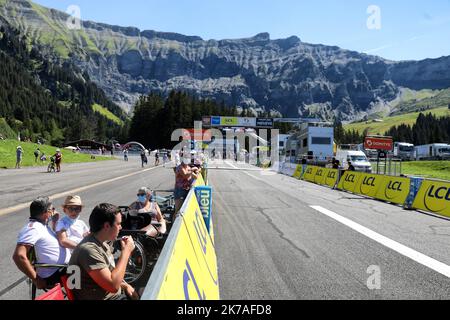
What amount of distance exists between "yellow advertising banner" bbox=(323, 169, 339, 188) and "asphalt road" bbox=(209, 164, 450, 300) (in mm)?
9505

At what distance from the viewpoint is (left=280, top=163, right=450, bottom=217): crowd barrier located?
14.3 m

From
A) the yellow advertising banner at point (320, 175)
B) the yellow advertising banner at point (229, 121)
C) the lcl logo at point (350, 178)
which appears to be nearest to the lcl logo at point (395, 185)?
the lcl logo at point (350, 178)

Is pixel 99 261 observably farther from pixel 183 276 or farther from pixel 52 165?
pixel 52 165

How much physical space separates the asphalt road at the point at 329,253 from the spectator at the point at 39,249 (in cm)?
217

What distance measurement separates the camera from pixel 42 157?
1784 inches

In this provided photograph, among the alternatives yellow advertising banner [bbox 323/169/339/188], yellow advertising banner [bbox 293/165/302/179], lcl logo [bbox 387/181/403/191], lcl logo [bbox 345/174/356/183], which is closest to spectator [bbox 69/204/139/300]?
lcl logo [bbox 387/181/403/191]

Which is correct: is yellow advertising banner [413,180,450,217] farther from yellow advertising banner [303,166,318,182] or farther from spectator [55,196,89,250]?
yellow advertising banner [303,166,318,182]

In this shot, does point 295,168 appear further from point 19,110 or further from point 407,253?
point 19,110

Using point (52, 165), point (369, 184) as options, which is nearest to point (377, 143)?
point (369, 184)

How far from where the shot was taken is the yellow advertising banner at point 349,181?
71.2 ft

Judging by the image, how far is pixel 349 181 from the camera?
2252cm
